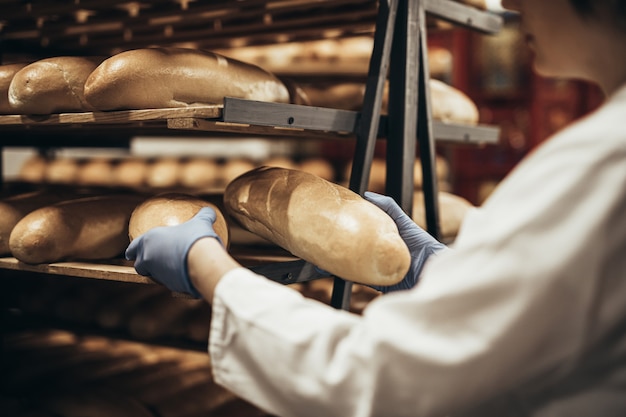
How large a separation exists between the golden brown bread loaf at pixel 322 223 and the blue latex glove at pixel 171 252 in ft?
0.72

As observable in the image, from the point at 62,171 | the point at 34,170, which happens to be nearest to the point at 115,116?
the point at 62,171

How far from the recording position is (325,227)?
1.37 m

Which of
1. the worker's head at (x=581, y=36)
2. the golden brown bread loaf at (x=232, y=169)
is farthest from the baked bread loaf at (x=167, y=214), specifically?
the golden brown bread loaf at (x=232, y=169)

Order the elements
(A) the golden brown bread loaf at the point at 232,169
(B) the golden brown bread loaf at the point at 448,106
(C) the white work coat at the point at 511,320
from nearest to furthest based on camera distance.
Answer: (C) the white work coat at the point at 511,320
(B) the golden brown bread loaf at the point at 448,106
(A) the golden brown bread loaf at the point at 232,169

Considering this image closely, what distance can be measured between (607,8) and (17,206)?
5.19 feet

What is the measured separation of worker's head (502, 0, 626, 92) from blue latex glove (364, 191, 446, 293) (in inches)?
23.2

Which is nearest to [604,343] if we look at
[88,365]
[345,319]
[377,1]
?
[345,319]

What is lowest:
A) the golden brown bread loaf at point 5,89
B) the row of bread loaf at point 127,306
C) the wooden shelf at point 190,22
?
the row of bread loaf at point 127,306

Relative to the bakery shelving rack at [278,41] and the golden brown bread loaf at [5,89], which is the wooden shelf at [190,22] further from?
the golden brown bread loaf at [5,89]

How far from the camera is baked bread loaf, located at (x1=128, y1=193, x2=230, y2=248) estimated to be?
144 centimetres

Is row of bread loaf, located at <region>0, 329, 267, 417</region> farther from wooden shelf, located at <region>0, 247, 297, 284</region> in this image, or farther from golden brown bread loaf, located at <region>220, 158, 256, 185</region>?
golden brown bread loaf, located at <region>220, 158, 256, 185</region>

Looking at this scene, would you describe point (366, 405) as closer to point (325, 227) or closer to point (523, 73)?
point (325, 227)

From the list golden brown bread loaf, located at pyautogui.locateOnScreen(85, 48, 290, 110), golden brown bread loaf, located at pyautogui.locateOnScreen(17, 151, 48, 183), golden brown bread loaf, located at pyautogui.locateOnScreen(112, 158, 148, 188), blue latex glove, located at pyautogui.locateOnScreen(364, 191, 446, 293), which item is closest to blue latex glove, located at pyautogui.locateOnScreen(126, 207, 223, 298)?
golden brown bread loaf, located at pyautogui.locateOnScreen(85, 48, 290, 110)

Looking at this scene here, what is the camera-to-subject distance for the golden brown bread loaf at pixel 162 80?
1398mm
